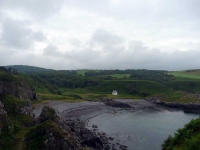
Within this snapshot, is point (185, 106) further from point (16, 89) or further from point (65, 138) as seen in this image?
point (65, 138)

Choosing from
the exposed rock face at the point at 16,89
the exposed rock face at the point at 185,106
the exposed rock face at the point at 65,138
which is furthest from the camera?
the exposed rock face at the point at 185,106

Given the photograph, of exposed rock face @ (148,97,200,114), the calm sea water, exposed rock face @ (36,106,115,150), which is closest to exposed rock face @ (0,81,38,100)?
exposed rock face @ (36,106,115,150)

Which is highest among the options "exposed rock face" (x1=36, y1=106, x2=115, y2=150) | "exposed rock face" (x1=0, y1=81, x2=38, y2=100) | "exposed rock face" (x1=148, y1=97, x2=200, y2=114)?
"exposed rock face" (x1=0, y1=81, x2=38, y2=100)

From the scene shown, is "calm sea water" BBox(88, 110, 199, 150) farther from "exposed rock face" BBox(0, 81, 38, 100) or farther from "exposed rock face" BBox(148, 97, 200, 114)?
"exposed rock face" BBox(0, 81, 38, 100)

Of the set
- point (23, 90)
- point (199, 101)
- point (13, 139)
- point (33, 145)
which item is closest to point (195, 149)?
point (33, 145)

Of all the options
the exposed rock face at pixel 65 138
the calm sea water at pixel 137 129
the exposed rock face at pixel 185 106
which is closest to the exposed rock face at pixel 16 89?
the exposed rock face at pixel 65 138

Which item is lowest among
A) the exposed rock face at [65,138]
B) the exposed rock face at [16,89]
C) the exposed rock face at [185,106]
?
the exposed rock face at [185,106]

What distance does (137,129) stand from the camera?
84.6m

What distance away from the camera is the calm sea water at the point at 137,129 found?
222 ft

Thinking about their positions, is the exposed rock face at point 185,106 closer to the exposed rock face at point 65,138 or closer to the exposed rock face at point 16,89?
the exposed rock face at point 65,138

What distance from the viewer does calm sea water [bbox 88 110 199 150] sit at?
2669 inches

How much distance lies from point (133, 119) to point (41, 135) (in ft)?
213

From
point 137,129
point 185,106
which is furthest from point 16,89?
point 185,106

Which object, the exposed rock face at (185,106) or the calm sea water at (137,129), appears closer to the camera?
the calm sea water at (137,129)
